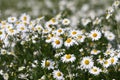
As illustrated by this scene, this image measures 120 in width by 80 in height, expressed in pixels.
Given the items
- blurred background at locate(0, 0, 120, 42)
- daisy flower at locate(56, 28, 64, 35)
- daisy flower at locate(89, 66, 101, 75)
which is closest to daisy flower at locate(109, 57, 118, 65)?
daisy flower at locate(89, 66, 101, 75)

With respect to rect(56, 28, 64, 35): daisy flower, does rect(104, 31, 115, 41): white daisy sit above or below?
above

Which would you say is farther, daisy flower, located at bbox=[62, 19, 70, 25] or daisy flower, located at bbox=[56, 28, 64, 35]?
daisy flower, located at bbox=[62, 19, 70, 25]

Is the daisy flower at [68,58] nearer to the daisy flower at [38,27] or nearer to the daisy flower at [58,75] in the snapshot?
the daisy flower at [58,75]

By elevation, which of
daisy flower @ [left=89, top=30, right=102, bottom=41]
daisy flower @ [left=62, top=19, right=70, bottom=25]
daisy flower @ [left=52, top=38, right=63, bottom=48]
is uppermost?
daisy flower @ [left=62, top=19, right=70, bottom=25]

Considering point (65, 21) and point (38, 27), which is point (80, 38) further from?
point (65, 21)

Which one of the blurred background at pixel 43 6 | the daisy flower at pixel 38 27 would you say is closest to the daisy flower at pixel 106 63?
the daisy flower at pixel 38 27

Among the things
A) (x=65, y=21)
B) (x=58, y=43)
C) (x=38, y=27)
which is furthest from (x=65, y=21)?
(x=58, y=43)

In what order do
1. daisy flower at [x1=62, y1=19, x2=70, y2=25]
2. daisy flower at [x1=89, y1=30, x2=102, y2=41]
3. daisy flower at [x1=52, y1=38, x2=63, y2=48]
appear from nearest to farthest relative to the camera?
daisy flower at [x1=52, y1=38, x2=63, y2=48] < daisy flower at [x1=89, y1=30, x2=102, y2=41] < daisy flower at [x1=62, y1=19, x2=70, y2=25]

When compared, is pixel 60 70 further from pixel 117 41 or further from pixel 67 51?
pixel 117 41

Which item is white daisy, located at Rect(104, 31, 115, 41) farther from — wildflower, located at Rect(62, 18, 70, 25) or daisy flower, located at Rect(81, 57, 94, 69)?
daisy flower, located at Rect(81, 57, 94, 69)
